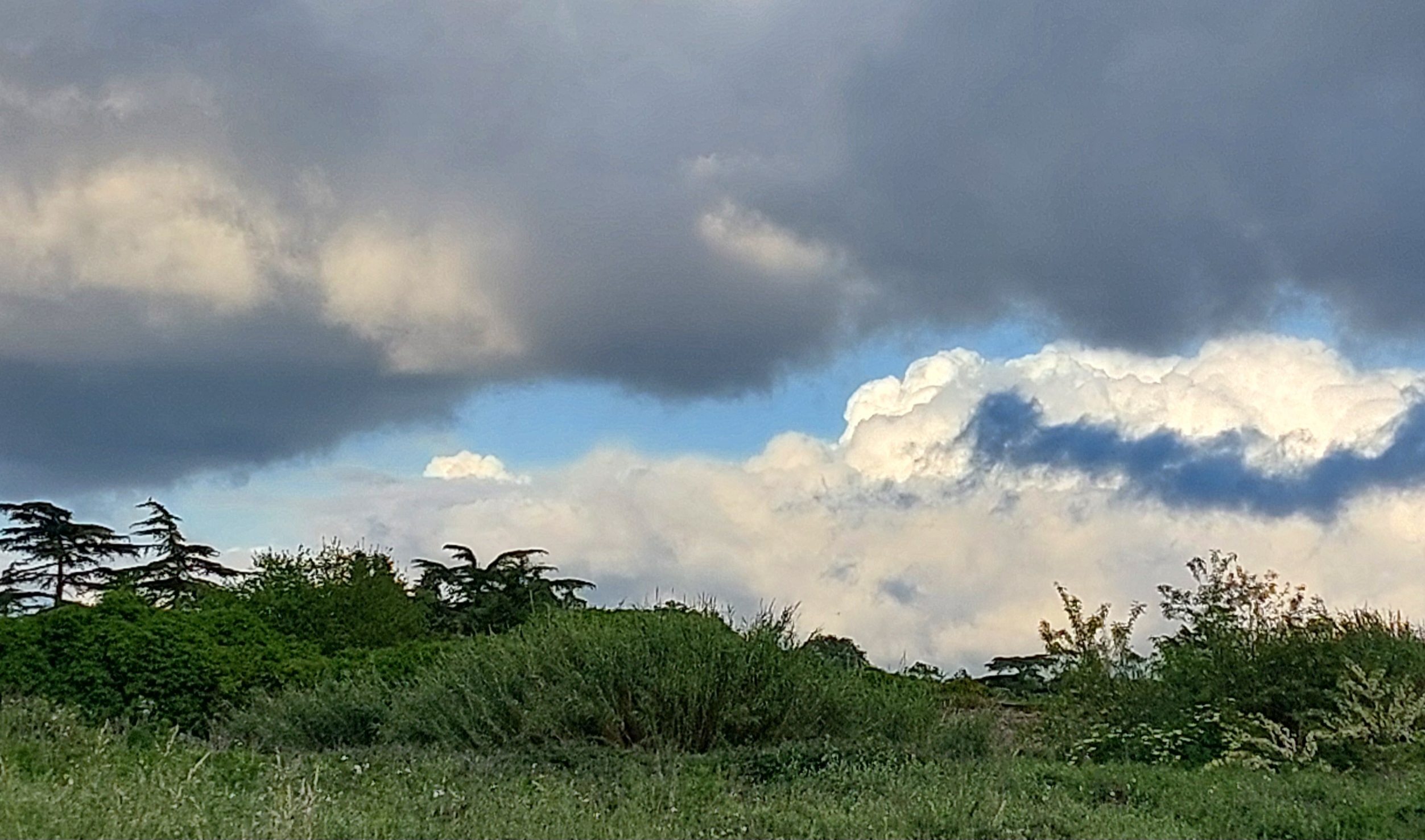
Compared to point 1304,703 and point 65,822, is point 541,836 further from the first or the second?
point 1304,703

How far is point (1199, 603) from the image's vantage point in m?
19.3

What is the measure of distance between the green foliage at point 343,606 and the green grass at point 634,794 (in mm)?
14615

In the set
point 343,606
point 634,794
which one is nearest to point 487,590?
point 343,606

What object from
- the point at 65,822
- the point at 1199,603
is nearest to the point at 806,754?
the point at 65,822

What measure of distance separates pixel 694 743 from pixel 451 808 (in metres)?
5.89

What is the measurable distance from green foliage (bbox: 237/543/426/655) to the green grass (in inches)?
575

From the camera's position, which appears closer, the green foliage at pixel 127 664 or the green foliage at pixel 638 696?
the green foliage at pixel 638 696

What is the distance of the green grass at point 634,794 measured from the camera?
907 cm

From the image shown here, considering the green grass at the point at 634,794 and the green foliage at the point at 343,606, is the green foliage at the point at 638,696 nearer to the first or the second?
the green grass at the point at 634,794

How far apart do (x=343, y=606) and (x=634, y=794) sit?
19.6 meters

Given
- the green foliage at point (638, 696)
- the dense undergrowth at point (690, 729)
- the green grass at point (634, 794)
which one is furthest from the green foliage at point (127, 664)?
the green grass at point (634, 794)

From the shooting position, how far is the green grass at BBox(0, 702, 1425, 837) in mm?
9070

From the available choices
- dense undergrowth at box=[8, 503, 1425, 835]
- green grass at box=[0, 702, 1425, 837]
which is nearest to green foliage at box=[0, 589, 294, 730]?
dense undergrowth at box=[8, 503, 1425, 835]

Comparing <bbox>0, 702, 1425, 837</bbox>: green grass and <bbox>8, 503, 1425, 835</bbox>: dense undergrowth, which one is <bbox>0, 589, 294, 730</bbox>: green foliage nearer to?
<bbox>8, 503, 1425, 835</bbox>: dense undergrowth
